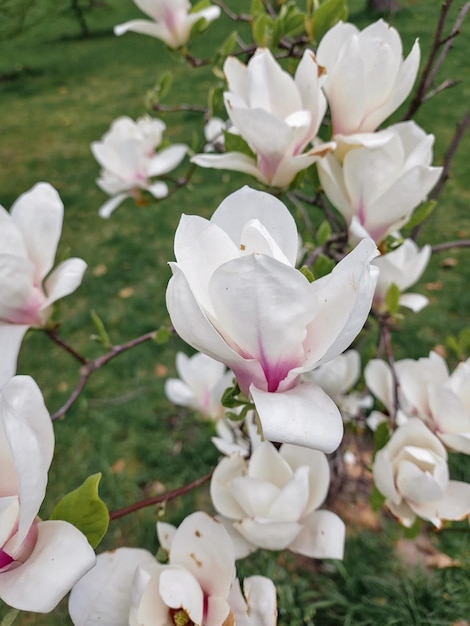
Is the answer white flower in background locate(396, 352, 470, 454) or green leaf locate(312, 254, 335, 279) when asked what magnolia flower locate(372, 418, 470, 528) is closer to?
white flower in background locate(396, 352, 470, 454)

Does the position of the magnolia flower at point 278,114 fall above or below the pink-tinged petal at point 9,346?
above

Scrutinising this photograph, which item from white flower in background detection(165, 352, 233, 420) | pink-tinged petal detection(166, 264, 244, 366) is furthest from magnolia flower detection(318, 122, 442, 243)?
white flower in background detection(165, 352, 233, 420)

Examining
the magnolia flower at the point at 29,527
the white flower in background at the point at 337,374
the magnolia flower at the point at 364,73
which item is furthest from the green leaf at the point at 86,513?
the white flower in background at the point at 337,374

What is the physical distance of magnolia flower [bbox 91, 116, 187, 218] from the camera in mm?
1193

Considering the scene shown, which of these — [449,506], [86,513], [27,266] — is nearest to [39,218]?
[27,266]

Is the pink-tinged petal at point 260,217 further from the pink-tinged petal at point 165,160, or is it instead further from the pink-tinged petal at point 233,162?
the pink-tinged petal at point 165,160

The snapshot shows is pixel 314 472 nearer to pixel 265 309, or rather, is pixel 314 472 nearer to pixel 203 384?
pixel 265 309

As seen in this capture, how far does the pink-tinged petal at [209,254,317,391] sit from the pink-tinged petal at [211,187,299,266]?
75 millimetres

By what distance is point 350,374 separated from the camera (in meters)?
1.13

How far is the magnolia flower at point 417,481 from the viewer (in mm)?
654

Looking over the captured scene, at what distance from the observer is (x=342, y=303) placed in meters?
0.41

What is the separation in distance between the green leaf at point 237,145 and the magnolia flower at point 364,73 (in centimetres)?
11

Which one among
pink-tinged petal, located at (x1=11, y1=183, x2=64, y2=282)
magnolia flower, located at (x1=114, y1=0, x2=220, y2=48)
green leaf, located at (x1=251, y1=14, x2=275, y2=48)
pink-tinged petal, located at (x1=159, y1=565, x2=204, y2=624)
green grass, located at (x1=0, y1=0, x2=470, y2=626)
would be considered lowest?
green grass, located at (x1=0, y1=0, x2=470, y2=626)

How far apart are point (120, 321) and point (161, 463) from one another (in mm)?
981
